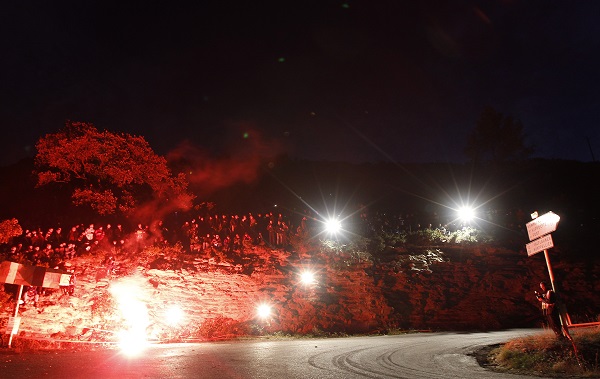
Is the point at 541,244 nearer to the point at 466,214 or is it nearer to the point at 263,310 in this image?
the point at 263,310

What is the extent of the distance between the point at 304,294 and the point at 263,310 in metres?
2.28

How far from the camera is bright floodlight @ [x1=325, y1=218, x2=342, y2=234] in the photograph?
25.7 metres

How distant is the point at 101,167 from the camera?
23969 millimetres

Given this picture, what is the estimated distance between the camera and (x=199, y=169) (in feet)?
116

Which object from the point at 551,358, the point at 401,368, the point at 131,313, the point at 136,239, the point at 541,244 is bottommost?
the point at 401,368

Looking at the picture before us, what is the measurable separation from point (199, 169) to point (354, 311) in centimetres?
2222

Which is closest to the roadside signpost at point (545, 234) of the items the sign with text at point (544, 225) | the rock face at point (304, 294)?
the sign with text at point (544, 225)

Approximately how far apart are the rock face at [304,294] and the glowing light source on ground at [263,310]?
0.52 ft

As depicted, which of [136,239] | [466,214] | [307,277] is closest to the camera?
[307,277]

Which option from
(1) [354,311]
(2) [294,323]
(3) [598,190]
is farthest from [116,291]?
(3) [598,190]

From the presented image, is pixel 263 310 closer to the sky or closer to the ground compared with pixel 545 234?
closer to the ground

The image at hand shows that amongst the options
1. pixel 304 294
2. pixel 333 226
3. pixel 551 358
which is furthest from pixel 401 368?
pixel 333 226

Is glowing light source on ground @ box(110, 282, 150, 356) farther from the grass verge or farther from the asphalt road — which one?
the grass verge

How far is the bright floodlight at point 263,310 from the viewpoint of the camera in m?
17.2
